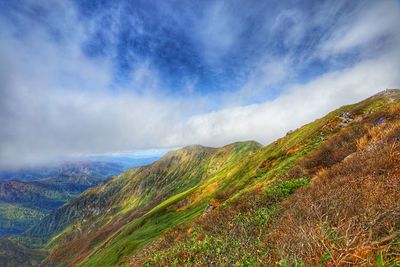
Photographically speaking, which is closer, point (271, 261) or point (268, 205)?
point (271, 261)

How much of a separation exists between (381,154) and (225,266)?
8.75 metres

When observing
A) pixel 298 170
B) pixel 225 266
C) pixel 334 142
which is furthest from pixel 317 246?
pixel 334 142

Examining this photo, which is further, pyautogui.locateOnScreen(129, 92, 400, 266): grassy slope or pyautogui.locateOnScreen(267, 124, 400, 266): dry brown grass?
pyautogui.locateOnScreen(129, 92, 400, 266): grassy slope

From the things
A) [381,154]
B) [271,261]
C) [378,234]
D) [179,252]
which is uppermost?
[381,154]

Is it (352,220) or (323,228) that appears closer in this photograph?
(323,228)

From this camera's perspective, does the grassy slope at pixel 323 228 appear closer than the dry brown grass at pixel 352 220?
No

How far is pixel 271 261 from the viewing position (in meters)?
6.72

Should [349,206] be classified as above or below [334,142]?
below

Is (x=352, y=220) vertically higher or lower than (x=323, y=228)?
lower

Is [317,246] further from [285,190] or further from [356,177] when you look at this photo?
[285,190]

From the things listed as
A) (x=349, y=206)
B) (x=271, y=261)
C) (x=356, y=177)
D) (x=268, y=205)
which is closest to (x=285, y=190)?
(x=268, y=205)

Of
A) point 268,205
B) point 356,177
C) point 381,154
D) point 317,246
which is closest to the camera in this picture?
point 317,246

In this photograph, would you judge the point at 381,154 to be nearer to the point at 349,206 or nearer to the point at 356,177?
the point at 356,177

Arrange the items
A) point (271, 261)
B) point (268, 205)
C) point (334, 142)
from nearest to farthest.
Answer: point (271, 261)
point (268, 205)
point (334, 142)
